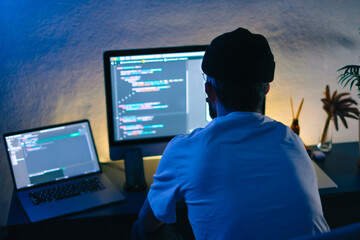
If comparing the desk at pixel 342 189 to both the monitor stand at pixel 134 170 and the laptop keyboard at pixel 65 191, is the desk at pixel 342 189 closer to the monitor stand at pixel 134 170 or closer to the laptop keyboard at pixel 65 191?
the monitor stand at pixel 134 170

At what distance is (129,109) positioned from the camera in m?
1.77

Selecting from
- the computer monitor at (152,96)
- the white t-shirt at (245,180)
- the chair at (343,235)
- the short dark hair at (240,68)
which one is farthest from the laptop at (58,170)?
the chair at (343,235)

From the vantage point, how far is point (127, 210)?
5.12ft

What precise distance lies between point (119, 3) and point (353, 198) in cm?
138

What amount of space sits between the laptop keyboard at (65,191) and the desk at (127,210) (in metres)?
0.08

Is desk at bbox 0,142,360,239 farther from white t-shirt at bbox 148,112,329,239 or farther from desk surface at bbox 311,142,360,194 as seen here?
white t-shirt at bbox 148,112,329,239

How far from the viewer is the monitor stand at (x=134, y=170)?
5.51ft

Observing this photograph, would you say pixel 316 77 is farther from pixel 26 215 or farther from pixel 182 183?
pixel 26 215

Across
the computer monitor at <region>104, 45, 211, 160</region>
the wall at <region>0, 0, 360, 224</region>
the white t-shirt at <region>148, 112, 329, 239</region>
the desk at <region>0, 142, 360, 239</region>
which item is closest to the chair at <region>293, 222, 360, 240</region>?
the white t-shirt at <region>148, 112, 329, 239</region>

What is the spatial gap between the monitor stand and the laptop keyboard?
5.0 inches

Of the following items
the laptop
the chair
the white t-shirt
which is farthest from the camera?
the laptop

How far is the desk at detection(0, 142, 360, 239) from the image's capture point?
152 cm

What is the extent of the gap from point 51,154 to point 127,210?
0.45 meters

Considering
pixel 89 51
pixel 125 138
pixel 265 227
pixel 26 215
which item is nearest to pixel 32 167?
pixel 26 215
